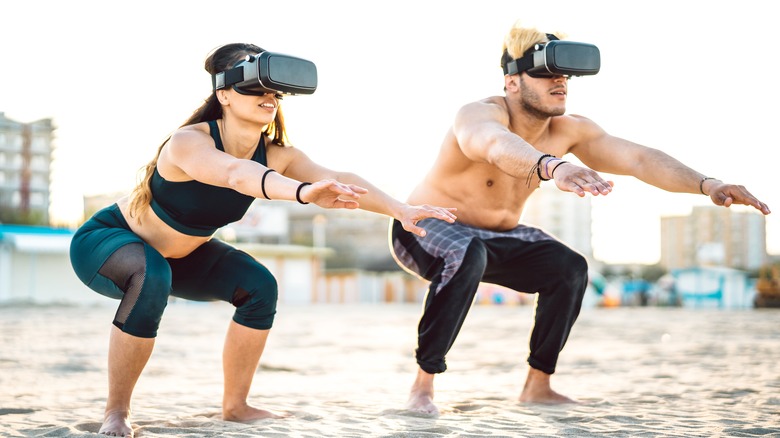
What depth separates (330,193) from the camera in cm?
290

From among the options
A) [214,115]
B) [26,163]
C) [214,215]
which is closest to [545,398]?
[214,215]

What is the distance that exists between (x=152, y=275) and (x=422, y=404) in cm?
152

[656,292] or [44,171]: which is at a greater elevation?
[44,171]

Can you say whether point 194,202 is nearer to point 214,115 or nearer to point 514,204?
point 214,115

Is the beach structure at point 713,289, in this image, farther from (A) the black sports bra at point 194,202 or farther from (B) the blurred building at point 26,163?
(B) the blurred building at point 26,163

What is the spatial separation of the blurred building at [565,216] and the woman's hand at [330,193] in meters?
93.0

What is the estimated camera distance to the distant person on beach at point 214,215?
10.6 ft

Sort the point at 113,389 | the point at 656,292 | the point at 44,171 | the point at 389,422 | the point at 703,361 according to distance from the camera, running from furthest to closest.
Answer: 1. the point at 44,171
2. the point at 656,292
3. the point at 703,361
4. the point at 389,422
5. the point at 113,389

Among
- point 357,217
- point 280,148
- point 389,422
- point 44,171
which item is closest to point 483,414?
point 389,422

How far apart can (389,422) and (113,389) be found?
1208mm

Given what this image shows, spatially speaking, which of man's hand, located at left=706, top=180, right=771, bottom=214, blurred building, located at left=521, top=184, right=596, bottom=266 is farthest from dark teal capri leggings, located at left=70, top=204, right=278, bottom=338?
blurred building, located at left=521, top=184, right=596, bottom=266

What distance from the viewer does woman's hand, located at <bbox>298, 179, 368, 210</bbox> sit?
9.21 feet

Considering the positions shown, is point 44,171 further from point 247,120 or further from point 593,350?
point 247,120

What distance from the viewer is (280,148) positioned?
380 centimetres
